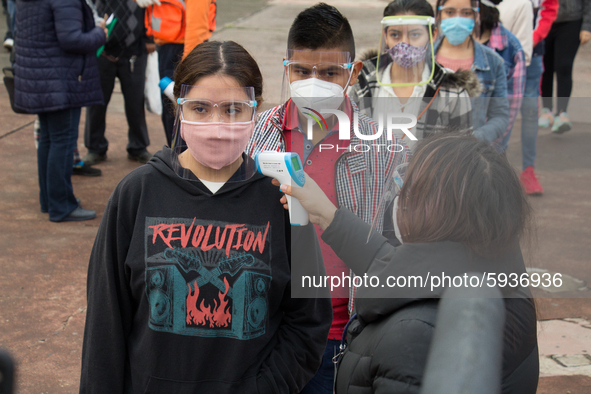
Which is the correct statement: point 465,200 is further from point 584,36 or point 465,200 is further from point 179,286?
point 584,36

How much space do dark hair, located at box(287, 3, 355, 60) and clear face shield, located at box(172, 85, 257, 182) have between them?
54cm

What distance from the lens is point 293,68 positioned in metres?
2.37

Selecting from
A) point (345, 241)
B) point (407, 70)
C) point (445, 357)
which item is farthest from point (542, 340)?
point (445, 357)

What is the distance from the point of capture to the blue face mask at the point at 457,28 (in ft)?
12.7

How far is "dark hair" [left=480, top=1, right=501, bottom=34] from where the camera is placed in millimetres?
4527

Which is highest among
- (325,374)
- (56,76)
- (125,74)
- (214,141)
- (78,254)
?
(214,141)

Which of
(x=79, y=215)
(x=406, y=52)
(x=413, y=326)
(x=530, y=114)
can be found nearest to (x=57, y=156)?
(x=79, y=215)

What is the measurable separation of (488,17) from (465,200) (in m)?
3.53

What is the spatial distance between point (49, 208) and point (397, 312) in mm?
4543

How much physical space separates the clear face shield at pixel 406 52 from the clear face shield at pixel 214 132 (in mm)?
1447

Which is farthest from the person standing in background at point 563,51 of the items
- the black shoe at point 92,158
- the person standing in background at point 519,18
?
the black shoe at point 92,158

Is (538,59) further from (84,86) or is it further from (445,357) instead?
(445,357)

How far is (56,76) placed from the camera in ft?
16.2

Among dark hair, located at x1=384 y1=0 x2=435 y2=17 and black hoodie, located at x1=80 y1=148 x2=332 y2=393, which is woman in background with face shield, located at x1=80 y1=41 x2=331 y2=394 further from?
dark hair, located at x1=384 y1=0 x2=435 y2=17
